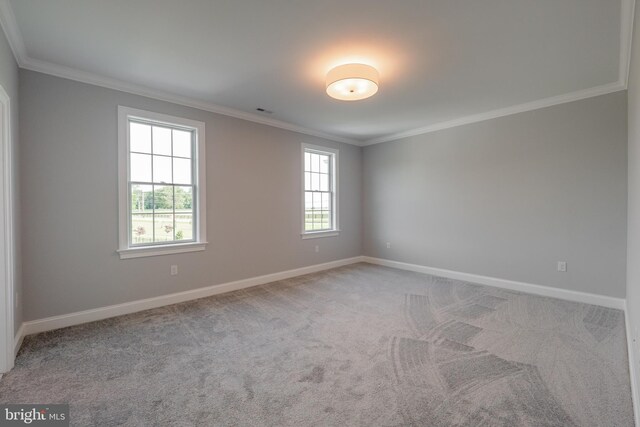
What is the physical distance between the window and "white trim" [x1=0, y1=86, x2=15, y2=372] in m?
3.61

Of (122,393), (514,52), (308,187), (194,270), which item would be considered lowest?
(122,393)

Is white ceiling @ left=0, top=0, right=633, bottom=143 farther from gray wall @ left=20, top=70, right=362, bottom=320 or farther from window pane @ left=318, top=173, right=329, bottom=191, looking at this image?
window pane @ left=318, top=173, right=329, bottom=191

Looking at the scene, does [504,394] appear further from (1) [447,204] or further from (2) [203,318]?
(1) [447,204]

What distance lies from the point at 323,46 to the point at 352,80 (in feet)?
1.31

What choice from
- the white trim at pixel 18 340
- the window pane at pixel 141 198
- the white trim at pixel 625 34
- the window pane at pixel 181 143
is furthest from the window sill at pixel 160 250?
the white trim at pixel 625 34

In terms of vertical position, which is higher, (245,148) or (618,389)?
(245,148)

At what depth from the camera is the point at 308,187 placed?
17.5ft

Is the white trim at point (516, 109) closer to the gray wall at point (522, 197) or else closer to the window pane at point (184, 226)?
the gray wall at point (522, 197)

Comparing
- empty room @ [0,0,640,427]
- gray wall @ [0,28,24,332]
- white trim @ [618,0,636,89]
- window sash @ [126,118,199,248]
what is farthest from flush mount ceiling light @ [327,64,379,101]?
gray wall @ [0,28,24,332]

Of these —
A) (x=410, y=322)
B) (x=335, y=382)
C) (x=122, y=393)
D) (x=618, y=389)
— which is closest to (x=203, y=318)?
(x=122, y=393)

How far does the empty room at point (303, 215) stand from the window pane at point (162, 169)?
0.02 meters

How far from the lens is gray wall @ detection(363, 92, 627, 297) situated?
11.2ft

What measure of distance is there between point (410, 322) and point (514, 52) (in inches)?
109

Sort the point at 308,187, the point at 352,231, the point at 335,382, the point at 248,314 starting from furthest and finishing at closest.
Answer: the point at 352,231 → the point at 308,187 → the point at 248,314 → the point at 335,382
